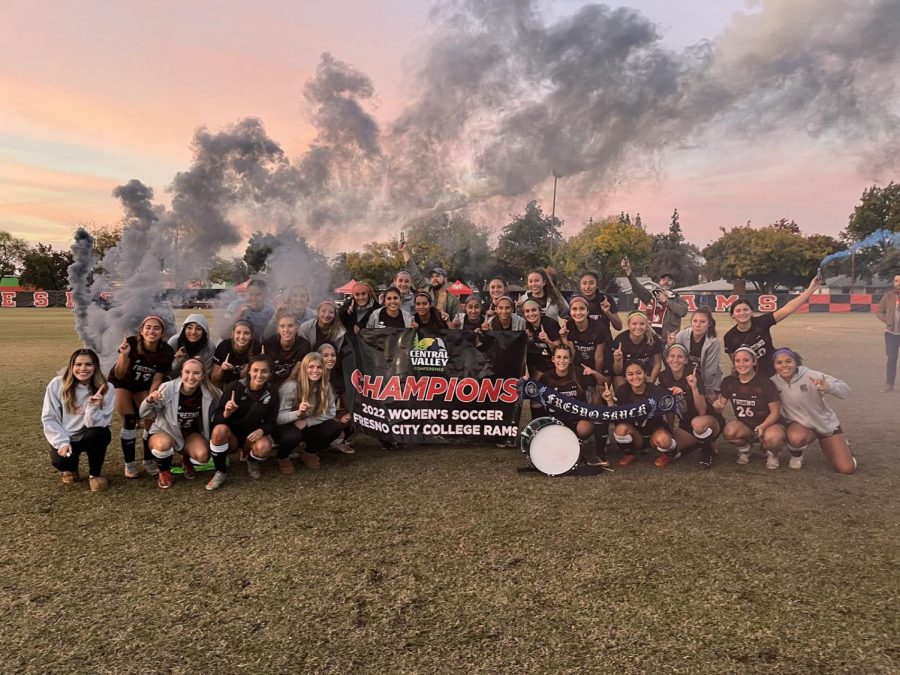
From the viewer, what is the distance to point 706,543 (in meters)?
3.64

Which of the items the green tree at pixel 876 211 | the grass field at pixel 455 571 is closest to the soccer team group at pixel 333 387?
the grass field at pixel 455 571

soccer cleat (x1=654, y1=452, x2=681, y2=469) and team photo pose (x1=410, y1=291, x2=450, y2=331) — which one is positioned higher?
team photo pose (x1=410, y1=291, x2=450, y2=331)

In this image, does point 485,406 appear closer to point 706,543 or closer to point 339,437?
point 339,437

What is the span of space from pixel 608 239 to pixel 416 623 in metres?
58.6

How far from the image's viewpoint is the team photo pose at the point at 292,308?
20.6 feet

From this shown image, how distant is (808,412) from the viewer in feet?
17.5

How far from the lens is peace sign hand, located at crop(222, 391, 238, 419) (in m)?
4.84

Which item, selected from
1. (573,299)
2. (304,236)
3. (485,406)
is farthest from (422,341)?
(304,236)

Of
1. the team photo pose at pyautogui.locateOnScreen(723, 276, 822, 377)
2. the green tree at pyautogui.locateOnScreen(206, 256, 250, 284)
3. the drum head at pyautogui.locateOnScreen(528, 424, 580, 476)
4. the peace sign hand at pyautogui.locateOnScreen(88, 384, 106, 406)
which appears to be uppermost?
the green tree at pyautogui.locateOnScreen(206, 256, 250, 284)

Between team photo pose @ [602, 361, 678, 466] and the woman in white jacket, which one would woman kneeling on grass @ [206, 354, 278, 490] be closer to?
team photo pose @ [602, 361, 678, 466]

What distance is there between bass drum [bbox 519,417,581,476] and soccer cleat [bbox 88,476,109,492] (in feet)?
12.2

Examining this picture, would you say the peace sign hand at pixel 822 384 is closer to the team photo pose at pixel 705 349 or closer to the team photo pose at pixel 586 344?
the team photo pose at pixel 705 349

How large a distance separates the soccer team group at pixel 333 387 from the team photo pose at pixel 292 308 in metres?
0.02

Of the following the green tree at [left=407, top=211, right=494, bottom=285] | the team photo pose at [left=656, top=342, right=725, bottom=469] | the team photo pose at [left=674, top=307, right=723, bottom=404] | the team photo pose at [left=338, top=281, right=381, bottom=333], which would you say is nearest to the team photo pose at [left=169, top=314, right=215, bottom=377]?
the team photo pose at [left=338, top=281, right=381, bottom=333]
